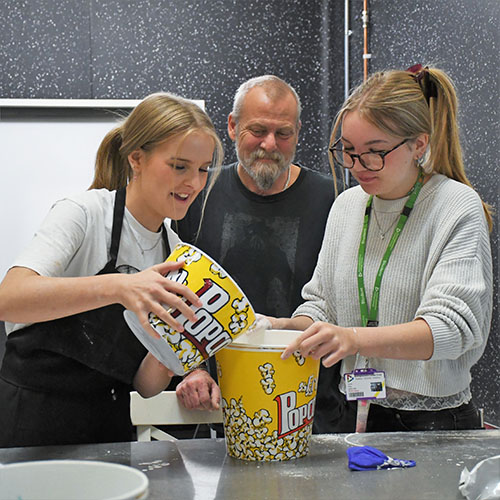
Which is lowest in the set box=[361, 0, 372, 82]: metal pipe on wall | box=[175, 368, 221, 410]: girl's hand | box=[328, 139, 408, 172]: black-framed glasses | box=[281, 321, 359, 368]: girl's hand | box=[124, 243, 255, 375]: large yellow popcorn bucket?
box=[175, 368, 221, 410]: girl's hand

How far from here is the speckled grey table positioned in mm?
940

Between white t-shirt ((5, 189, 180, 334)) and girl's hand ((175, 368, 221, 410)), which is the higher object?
white t-shirt ((5, 189, 180, 334))

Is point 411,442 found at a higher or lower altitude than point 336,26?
lower

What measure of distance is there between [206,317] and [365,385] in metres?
0.39

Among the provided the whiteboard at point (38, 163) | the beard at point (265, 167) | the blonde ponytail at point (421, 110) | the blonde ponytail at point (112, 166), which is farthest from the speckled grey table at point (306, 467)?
the whiteboard at point (38, 163)

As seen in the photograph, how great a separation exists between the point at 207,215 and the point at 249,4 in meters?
Result: 1.29

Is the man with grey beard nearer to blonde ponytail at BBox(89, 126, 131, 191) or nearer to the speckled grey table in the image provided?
blonde ponytail at BBox(89, 126, 131, 191)

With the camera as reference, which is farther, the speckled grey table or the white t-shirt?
the white t-shirt

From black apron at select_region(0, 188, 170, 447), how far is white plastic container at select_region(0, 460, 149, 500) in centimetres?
48

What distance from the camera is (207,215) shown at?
77.4 inches

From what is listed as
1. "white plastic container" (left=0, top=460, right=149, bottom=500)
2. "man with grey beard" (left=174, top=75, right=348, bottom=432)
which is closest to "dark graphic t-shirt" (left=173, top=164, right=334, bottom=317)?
"man with grey beard" (left=174, top=75, right=348, bottom=432)

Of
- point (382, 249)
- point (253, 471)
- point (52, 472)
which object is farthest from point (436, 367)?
point (52, 472)

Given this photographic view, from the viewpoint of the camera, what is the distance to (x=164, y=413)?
1454 millimetres

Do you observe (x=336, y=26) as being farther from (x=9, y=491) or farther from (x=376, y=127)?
(x=9, y=491)
